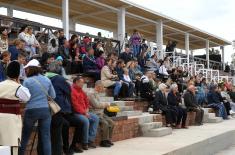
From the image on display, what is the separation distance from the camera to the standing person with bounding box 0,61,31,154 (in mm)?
5465

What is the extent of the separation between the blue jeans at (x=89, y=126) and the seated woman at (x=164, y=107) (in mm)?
4578

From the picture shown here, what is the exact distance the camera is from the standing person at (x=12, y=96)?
5.47m

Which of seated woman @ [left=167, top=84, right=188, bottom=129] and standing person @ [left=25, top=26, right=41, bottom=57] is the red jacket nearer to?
standing person @ [left=25, top=26, right=41, bottom=57]

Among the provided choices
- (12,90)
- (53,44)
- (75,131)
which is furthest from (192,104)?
(12,90)

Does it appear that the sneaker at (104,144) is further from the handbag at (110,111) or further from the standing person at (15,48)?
the standing person at (15,48)

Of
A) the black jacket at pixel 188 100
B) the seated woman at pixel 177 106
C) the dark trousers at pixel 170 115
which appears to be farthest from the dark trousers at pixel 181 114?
the black jacket at pixel 188 100

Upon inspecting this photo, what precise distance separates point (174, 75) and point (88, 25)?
6907mm

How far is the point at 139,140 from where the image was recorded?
10.9 metres

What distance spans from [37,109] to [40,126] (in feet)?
0.93

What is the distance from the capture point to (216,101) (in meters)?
18.4

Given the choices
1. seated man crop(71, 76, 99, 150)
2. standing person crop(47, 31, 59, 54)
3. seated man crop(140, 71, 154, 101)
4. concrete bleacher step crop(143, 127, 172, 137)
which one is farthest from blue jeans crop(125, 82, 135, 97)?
seated man crop(71, 76, 99, 150)

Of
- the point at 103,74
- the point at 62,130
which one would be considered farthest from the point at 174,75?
the point at 62,130

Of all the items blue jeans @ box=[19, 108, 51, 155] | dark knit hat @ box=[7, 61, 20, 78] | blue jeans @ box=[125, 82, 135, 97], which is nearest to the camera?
dark knit hat @ box=[7, 61, 20, 78]

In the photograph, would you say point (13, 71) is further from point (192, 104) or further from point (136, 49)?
point (136, 49)
